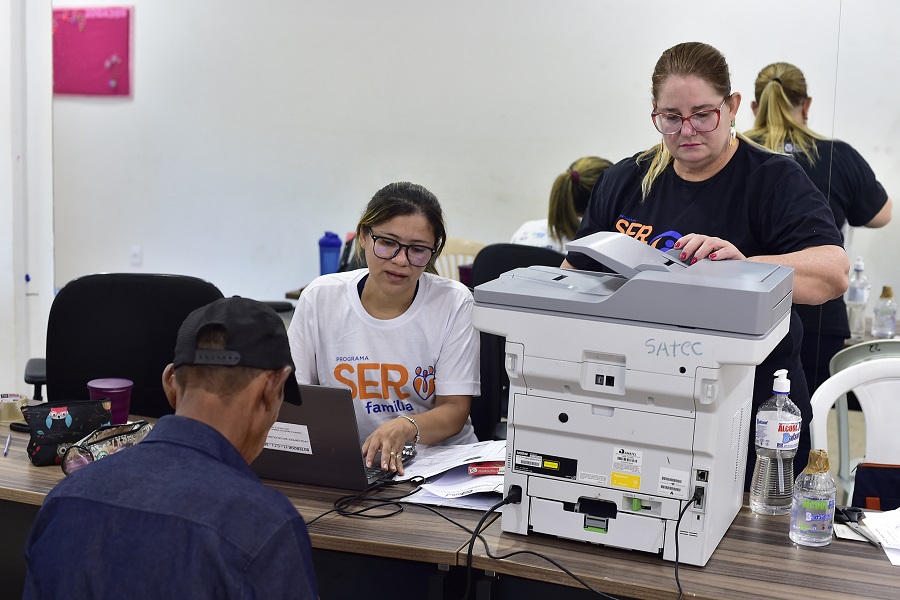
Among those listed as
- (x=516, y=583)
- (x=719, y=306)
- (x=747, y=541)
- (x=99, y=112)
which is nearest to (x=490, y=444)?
(x=516, y=583)

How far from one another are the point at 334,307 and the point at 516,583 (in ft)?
A: 2.67

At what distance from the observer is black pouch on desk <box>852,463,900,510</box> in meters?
1.75

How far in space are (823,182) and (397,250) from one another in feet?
5.71

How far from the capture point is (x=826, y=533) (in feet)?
5.13

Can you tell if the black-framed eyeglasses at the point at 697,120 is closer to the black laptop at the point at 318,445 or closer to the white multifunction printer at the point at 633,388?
the white multifunction printer at the point at 633,388

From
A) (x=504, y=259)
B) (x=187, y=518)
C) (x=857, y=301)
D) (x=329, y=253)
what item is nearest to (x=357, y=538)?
(x=187, y=518)

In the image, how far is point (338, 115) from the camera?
5109 millimetres

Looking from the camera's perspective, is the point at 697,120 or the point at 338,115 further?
the point at 338,115

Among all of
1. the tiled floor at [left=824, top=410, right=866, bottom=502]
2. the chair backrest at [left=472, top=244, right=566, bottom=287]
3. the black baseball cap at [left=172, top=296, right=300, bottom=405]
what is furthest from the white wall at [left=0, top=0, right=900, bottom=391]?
the black baseball cap at [left=172, top=296, right=300, bottom=405]

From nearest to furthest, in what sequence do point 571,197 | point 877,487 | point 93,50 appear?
point 877,487
point 571,197
point 93,50

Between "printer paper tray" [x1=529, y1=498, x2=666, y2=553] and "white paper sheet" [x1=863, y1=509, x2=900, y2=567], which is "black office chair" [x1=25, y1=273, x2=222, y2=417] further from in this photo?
"white paper sheet" [x1=863, y1=509, x2=900, y2=567]

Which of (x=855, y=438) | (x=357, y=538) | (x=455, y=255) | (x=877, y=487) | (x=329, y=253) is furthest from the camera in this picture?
(x=329, y=253)

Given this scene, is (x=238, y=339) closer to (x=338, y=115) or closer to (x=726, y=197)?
(x=726, y=197)

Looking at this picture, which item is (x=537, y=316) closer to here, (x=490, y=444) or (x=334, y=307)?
(x=490, y=444)
